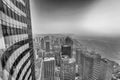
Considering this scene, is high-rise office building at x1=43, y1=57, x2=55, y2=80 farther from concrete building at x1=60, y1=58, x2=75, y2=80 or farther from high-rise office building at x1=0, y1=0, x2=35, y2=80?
high-rise office building at x1=0, y1=0, x2=35, y2=80

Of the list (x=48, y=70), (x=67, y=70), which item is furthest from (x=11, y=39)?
(x=48, y=70)

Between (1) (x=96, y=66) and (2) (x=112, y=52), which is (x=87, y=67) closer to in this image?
(1) (x=96, y=66)

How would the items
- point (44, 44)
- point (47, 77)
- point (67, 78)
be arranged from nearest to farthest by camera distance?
point (67, 78) < point (47, 77) < point (44, 44)

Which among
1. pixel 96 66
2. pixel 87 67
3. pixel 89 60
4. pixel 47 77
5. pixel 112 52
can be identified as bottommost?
pixel 47 77

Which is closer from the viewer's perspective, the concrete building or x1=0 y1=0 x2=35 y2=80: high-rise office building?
x1=0 y1=0 x2=35 y2=80: high-rise office building

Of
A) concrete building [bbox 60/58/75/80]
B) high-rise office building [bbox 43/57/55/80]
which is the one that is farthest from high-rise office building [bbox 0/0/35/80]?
high-rise office building [bbox 43/57/55/80]

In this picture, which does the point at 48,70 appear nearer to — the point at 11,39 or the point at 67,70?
the point at 67,70

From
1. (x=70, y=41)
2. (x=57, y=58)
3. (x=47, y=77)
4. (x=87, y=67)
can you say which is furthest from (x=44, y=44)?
(x=87, y=67)

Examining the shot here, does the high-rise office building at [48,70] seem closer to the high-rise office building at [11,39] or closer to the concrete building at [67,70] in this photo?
the concrete building at [67,70]

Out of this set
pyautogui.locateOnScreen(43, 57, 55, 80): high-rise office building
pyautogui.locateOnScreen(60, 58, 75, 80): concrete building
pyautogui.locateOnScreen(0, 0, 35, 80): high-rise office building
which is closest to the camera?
pyautogui.locateOnScreen(0, 0, 35, 80): high-rise office building

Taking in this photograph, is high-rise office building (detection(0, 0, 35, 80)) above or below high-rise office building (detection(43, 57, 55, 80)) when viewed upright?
above

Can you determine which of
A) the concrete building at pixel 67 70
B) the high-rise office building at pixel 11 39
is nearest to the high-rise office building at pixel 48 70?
the concrete building at pixel 67 70
